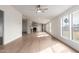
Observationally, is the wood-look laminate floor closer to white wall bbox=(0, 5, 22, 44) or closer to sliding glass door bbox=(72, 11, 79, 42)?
white wall bbox=(0, 5, 22, 44)

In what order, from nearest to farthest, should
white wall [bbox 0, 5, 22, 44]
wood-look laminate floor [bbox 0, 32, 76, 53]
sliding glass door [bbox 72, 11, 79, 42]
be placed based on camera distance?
wood-look laminate floor [bbox 0, 32, 76, 53] → sliding glass door [bbox 72, 11, 79, 42] → white wall [bbox 0, 5, 22, 44]

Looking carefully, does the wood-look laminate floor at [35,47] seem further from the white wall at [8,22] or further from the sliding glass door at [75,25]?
the sliding glass door at [75,25]

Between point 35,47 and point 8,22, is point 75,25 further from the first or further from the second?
point 8,22

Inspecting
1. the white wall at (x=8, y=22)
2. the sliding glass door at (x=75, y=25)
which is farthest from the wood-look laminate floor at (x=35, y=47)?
the sliding glass door at (x=75, y=25)

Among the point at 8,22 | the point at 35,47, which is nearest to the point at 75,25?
the point at 35,47

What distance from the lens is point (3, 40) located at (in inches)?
223

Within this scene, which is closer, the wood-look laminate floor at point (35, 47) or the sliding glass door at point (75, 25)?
the wood-look laminate floor at point (35, 47)

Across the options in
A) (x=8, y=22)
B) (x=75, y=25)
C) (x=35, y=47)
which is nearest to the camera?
(x=35, y=47)

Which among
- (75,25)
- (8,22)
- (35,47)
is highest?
(8,22)

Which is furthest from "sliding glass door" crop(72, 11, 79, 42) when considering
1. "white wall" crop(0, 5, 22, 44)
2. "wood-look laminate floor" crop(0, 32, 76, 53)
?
"white wall" crop(0, 5, 22, 44)

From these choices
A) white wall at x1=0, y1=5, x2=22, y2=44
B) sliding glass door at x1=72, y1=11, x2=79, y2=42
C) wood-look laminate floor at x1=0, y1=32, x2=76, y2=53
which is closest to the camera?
wood-look laminate floor at x1=0, y1=32, x2=76, y2=53
